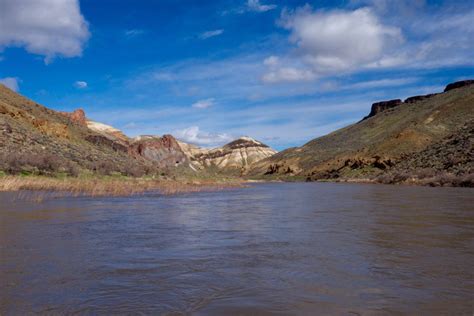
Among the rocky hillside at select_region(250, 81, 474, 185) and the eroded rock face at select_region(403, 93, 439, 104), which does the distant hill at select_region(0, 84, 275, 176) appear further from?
the eroded rock face at select_region(403, 93, 439, 104)

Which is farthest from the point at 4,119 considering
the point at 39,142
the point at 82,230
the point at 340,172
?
the point at 340,172

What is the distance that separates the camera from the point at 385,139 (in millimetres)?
102500

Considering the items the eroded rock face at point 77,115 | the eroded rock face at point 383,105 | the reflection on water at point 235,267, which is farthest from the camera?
the eroded rock face at point 383,105

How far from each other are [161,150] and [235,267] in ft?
305

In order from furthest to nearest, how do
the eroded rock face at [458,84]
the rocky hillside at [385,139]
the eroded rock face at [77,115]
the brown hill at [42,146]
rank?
the eroded rock face at [458,84]
the rocky hillside at [385,139]
the eroded rock face at [77,115]
the brown hill at [42,146]

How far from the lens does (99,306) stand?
5375mm

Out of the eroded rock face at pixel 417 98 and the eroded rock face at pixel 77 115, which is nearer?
the eroded rock face at pixel 77 115

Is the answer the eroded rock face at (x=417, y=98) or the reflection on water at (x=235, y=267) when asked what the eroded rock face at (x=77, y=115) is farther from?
the eroded rock face at (x=417, y=98)

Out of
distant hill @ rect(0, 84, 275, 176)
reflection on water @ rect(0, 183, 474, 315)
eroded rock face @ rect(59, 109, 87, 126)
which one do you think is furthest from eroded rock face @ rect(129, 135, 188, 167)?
reflection on water @ rect(0, 183, 474, 315)

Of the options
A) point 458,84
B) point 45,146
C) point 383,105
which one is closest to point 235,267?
point 45,146

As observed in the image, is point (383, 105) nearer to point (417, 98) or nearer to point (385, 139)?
point (417, 98)

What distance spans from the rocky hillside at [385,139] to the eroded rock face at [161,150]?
34.4 m

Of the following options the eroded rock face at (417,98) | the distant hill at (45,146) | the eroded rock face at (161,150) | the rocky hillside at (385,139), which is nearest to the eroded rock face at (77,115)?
the distant hill at (45,146)

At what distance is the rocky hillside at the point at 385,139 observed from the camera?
8631 centimetres
